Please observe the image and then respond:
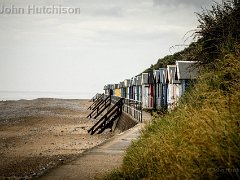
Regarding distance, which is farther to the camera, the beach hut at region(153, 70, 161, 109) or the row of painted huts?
the beach hut at region(153, 70, 161, 109)

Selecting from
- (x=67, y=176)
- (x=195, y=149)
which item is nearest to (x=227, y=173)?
(x=195, y=149)

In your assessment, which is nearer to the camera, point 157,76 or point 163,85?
point 163,85

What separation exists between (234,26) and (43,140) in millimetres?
13678

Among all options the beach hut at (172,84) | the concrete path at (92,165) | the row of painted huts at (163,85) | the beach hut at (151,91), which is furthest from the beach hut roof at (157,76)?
the concrete path at (92,165)

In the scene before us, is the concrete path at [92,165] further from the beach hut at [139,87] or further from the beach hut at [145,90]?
the beach hut at [139,87]

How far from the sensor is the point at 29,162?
12.2 meters

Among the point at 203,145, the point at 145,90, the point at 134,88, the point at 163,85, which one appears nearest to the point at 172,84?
the point at 163,85

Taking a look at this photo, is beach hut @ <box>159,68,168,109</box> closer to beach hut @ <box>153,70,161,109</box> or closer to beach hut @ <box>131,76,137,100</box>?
beach hut @ <box>153,70,161,109</box>

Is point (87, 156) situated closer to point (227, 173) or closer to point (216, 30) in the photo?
point (216, 30)

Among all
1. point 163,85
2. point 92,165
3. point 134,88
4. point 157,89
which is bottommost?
point 92,165

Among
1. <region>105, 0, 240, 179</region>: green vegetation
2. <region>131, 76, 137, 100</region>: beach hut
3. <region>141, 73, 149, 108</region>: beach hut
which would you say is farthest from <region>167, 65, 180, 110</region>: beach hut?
<region>105, 0, 240, 179</region>: green vegetation

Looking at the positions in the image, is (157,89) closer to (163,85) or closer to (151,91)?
(163,85)

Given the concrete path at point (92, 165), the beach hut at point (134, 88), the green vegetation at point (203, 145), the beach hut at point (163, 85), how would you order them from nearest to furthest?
the green vegetation at point (203, 145), the concrete path at point (92, 165), the beach hut at point (163, 85), the beach hut at point (134, 88)

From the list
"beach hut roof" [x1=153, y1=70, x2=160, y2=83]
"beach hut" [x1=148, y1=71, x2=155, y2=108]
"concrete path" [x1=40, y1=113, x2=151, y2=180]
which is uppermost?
"beach hut roof" [x1=153, y1=70, x2=160, y2=83]
